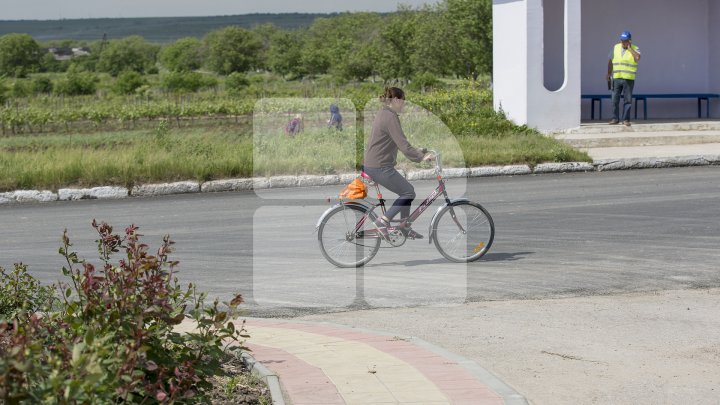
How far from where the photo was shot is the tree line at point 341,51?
222ft

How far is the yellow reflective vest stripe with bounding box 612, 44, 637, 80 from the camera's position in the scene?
22.8m

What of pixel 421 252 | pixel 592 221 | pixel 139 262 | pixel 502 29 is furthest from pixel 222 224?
pixel 502 29

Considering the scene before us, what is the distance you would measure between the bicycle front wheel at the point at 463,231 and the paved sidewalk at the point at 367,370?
3057mm

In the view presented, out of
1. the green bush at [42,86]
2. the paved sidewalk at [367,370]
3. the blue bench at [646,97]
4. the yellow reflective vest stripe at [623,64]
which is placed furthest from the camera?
the green bush at [42,86]

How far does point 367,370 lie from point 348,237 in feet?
13.5

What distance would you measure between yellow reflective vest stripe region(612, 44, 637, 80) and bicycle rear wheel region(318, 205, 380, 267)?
43.8 feet

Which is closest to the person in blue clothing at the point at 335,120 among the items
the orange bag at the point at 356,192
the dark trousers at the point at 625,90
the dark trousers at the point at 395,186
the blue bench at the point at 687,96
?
the dark trousers at the point at 625,90

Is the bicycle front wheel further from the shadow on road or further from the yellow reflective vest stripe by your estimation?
the yellow reflective vest stripe

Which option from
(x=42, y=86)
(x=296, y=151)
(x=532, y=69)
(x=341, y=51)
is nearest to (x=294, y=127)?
(x=296, y=151)

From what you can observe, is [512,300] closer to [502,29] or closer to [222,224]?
[222,224]

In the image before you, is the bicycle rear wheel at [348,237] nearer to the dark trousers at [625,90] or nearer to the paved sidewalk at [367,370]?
the paved sidewalk at [367,370]

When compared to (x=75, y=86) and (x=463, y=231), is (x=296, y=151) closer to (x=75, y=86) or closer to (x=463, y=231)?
(x=463, y=231)

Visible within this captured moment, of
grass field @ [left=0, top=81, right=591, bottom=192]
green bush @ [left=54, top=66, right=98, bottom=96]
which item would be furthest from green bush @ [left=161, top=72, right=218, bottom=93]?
grass field @ [left=0, top=81, right=591, bottom=192]

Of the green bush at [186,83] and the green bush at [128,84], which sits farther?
the green bush at [128,84]
